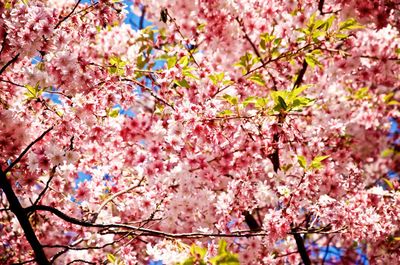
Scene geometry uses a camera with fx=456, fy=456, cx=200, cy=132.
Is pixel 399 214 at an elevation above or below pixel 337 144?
below

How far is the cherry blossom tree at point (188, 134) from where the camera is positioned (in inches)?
153

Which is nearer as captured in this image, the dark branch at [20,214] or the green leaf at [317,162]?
the dark branch at [20,214]

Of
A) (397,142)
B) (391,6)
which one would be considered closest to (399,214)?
(391,6)

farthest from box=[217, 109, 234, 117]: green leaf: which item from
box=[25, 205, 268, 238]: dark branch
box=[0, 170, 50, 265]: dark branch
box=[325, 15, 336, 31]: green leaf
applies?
box=[0, 170, 50, 265]: dark branch

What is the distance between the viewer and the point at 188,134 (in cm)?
428

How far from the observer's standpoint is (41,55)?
3854mm

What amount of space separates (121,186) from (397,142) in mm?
7536

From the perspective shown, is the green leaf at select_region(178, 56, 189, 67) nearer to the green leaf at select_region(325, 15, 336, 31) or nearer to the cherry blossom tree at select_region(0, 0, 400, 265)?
the cherry blossom tree at select_region(0, 0, 400, 265)

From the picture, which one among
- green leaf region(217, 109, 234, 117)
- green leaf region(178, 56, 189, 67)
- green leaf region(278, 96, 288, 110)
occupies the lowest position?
green leaf region(278, 96, 288, 110)

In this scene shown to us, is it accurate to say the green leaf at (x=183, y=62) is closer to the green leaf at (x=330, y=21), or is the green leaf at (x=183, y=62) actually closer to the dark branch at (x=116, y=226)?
the green leaf at (x=330, y=21)

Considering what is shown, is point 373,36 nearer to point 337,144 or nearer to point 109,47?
point 337,144

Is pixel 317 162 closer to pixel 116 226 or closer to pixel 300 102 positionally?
pixel 300 102

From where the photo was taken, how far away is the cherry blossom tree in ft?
12.7

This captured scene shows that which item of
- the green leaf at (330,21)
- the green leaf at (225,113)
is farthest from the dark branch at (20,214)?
the green leaf at (330,21)
